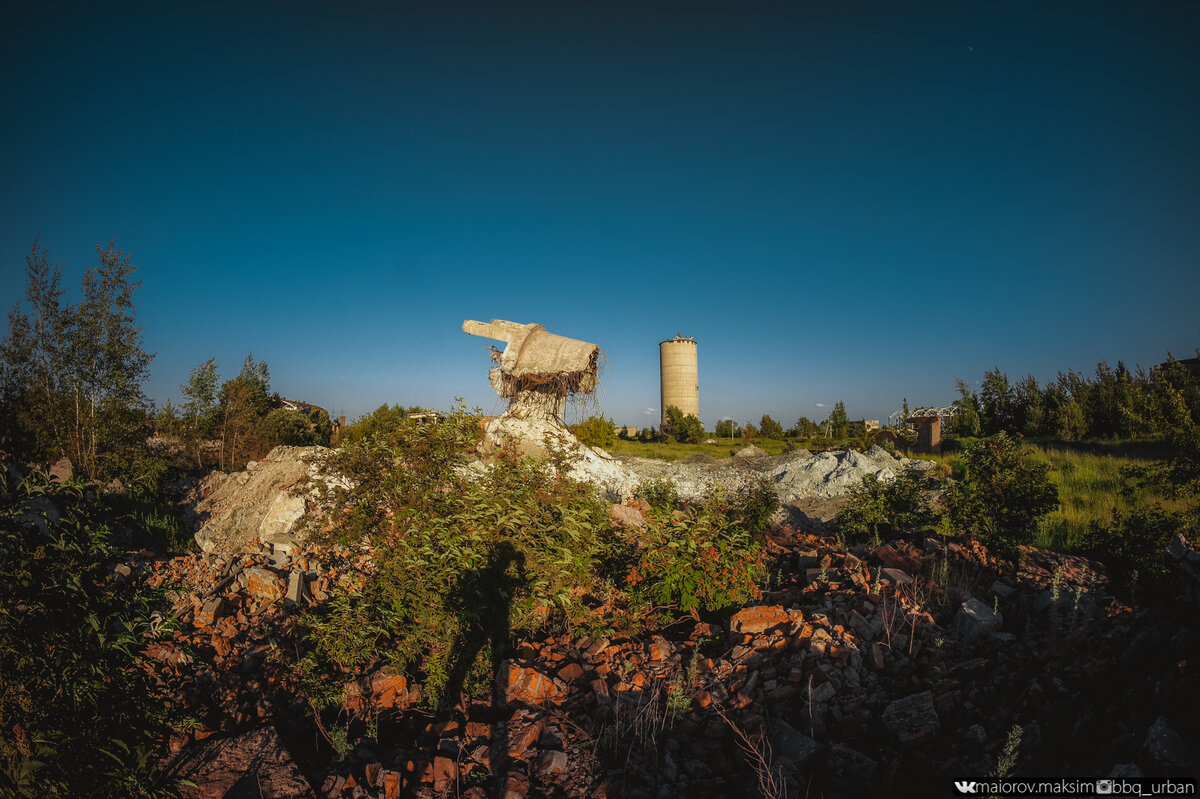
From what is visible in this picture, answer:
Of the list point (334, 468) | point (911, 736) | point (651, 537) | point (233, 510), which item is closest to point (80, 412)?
point (233, 510)

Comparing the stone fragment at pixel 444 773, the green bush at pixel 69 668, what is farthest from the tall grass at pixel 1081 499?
the green bush at pixel 69 668

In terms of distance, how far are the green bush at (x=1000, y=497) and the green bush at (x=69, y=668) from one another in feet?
24.9

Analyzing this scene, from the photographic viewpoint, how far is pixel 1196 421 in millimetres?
5918

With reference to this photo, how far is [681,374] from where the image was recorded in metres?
36.9

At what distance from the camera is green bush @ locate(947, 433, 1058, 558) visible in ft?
19.3

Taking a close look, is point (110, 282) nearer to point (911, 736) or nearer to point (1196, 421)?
point (911, 736)

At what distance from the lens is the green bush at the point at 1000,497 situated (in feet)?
19.3

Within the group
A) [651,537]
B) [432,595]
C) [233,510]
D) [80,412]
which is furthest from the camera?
[80,412]

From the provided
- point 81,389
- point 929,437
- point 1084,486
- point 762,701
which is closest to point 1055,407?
point 929,437

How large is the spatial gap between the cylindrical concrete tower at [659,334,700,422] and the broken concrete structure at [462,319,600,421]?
30.4 m

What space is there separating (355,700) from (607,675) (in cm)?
201

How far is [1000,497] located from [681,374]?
31.0 m

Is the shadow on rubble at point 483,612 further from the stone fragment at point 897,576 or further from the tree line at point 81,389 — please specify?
the tree line at point 81,389

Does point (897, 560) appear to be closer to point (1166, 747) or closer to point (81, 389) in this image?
point (1166, 747)
